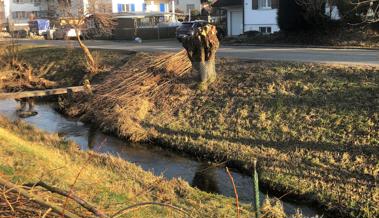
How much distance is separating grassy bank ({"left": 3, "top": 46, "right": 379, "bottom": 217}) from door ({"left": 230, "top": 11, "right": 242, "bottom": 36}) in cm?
2560

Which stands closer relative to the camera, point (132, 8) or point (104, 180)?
point (104, 180)

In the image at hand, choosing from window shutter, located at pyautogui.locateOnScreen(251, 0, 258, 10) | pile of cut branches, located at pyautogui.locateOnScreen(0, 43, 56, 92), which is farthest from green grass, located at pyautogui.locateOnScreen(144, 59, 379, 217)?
window shutter, located at pyautogui.locateOnScreen(251, 0, 258, 10)

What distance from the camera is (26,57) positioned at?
34469 millimetres

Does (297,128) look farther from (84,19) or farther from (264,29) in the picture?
(264,29)

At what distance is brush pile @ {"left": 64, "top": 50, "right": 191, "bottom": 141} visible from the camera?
1825 cm

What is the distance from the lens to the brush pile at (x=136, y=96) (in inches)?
719

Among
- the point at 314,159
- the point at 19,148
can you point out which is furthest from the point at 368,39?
the point at 19,148

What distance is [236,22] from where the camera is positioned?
151ft

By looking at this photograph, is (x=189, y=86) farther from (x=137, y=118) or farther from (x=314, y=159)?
(x=314, y=159)

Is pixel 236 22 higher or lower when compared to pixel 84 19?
lower

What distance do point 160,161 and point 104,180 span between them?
4296 mm

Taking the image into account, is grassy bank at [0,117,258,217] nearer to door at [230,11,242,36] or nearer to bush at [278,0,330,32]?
bush at [278,0,330,32]

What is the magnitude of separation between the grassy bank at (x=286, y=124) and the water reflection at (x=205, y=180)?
2.88 ft

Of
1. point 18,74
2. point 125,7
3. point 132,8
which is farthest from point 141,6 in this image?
point 18,74
